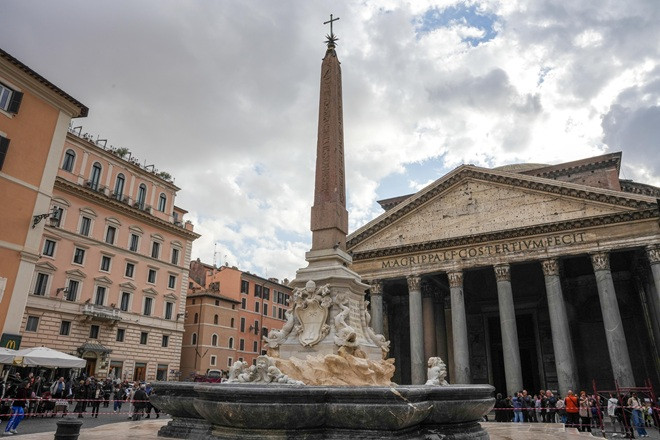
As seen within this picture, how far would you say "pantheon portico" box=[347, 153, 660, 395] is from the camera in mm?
19719

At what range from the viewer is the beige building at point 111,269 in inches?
914

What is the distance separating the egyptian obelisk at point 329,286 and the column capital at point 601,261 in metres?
16.7

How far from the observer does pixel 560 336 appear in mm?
19219

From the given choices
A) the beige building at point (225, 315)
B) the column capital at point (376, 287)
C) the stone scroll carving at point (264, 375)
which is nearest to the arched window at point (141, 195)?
the beige building at point (225, 315)

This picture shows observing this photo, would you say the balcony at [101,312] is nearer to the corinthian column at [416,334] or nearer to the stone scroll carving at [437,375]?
the corinthian column at [416,334]

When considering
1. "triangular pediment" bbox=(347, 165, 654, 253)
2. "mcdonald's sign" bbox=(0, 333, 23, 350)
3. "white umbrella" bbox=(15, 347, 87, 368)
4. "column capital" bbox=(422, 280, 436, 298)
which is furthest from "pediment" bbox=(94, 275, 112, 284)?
"column capital" bbox=(422, 280, 436, 298)

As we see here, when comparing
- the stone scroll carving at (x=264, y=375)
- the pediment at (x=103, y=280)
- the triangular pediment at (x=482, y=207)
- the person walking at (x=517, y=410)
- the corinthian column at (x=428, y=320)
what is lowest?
the person walking at (x=517, y=410)

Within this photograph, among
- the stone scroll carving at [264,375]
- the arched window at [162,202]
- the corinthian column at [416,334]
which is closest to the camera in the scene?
the stone scroll carving at [264,375]

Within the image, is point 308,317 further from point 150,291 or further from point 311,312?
point 150,291

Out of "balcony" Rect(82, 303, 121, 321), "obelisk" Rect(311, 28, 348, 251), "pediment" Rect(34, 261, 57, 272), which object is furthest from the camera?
"balcony" Rect(82, 303, 121, 321)

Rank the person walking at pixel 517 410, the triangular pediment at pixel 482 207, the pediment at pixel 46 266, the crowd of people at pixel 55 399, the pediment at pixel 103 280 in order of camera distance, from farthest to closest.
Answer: the pediment at pixel 103 280, the pediment at pixel 46 266, the triangular pediment at pixel 482 207, the person walking at pixel 517 410, the crowd of people at pixel 55 399

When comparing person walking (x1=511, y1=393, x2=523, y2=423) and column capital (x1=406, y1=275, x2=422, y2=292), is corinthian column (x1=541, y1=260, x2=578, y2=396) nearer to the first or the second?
person walking (x1=511, y1=393, x2=523, y2=423)

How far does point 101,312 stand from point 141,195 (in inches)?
317

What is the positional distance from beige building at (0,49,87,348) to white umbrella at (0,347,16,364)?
2.04 ft
